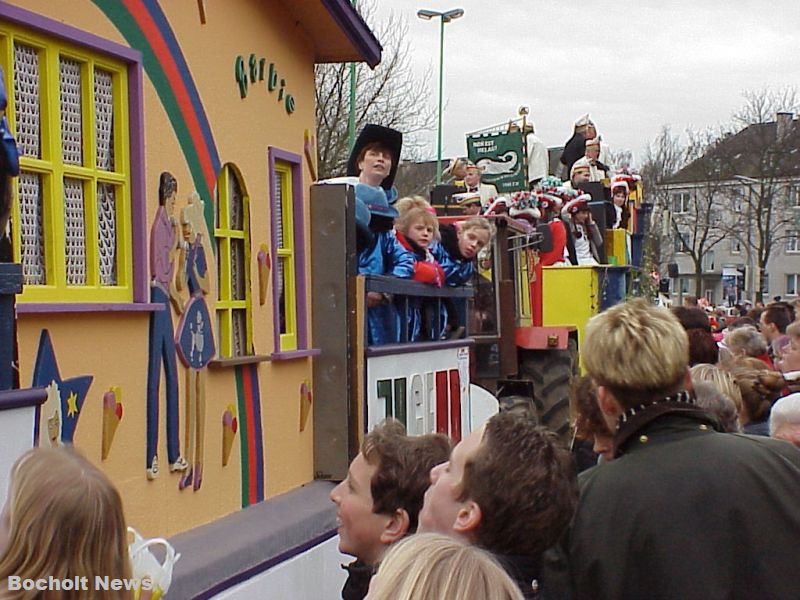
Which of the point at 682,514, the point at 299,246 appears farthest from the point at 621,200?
the point at 682,514

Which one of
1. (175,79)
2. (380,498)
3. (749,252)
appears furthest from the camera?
(749,252)

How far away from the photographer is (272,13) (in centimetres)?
641

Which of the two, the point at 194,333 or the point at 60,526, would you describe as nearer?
the point at 60,526

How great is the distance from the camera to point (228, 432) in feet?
18.5

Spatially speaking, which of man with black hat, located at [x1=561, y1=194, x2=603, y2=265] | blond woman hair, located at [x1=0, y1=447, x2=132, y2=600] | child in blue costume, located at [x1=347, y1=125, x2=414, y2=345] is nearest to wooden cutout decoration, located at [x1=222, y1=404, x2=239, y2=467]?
child in blue costume, located at [x1=347, y1=125, x2=414, y2=345]

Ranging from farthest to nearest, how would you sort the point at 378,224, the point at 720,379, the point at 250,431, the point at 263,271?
the point at 378,224 < the point at 263,271 < the point at 250,431 < the point at 720,379

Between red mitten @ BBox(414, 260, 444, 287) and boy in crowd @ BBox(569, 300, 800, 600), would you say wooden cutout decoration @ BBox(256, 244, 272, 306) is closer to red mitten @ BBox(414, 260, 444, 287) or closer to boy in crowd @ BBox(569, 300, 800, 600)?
red mitten @ BBox(414, 260, 444, 287)

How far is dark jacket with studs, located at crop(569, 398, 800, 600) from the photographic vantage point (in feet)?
9.55

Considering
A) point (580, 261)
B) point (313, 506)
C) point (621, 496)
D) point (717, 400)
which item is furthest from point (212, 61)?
point (580, 261)

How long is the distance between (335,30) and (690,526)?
460 centimetres

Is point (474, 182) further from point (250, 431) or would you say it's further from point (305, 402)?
point (250, 431)

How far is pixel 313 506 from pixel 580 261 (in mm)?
9344

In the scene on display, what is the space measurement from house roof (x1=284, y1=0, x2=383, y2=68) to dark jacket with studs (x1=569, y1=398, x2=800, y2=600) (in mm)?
4233

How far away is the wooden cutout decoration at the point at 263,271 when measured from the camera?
611cm
